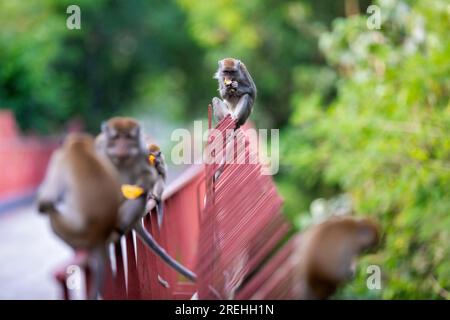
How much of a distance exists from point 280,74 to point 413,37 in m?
3.97

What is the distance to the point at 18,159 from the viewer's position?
32.0 ft

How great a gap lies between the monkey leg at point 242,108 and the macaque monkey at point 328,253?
39cm

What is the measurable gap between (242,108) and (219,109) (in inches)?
3.6

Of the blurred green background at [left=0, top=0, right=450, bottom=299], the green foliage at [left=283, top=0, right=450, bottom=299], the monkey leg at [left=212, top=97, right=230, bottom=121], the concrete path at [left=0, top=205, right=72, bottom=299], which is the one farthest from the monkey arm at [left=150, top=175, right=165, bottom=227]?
the concrete path at [left=0, top=205, right=72, bottom=299]

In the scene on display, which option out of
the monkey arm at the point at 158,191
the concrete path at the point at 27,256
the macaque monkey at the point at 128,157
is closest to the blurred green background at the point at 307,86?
the monkey arm at the point at 158,191

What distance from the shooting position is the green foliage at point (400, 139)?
4.14 meters

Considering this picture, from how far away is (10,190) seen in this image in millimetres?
9516

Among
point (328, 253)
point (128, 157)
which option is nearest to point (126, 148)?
point (128, 157)

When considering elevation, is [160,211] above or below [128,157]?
below

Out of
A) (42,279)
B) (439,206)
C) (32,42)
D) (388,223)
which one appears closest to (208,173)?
(439,206)

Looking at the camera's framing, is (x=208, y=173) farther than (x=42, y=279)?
No

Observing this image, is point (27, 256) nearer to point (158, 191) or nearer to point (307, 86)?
point (307, 86)
